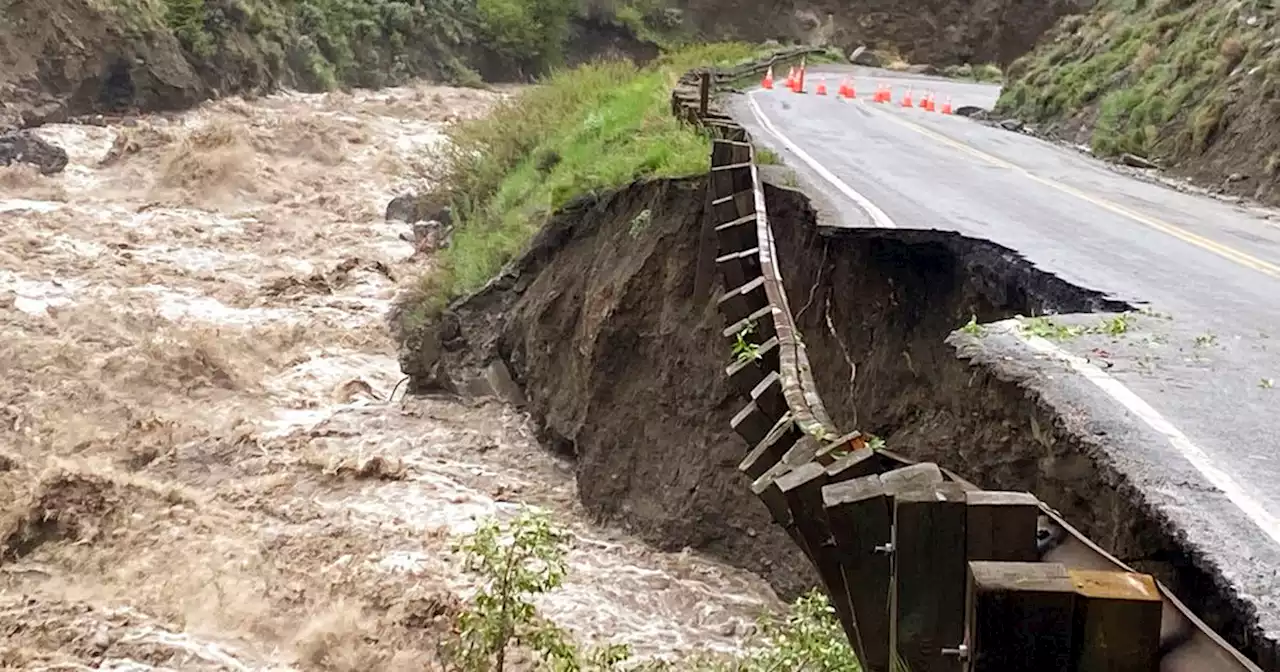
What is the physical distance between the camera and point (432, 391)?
48.0ft

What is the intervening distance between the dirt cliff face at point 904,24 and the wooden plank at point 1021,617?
141 ft

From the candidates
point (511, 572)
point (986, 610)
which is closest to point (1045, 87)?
point (511, 572)

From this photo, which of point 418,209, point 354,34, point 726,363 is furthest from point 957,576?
point 354,34

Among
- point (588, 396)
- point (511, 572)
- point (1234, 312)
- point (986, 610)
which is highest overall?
point (986, 610)

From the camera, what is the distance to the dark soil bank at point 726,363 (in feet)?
18.1

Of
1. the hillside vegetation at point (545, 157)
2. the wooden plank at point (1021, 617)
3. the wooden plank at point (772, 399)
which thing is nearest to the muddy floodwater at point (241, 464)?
the hillside vegetation at point (545, 157)

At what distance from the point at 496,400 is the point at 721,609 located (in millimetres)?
5105

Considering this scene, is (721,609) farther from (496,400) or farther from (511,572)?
(496,400)

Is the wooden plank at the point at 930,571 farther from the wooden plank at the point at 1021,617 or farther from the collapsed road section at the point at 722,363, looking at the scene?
the collapsed road section at the point at 722,363

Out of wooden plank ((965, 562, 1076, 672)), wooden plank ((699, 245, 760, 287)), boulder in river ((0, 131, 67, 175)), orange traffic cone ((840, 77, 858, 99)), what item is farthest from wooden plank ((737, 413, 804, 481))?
boulder in river ((0, 131, 67, 175))

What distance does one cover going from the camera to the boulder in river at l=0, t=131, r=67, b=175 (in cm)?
2362

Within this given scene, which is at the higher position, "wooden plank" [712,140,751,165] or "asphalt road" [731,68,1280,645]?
"wooden plank" [712,140,751,165]

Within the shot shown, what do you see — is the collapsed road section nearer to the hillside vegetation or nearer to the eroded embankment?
the eroded embankment

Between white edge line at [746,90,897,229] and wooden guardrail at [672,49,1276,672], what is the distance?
5.28 meters
